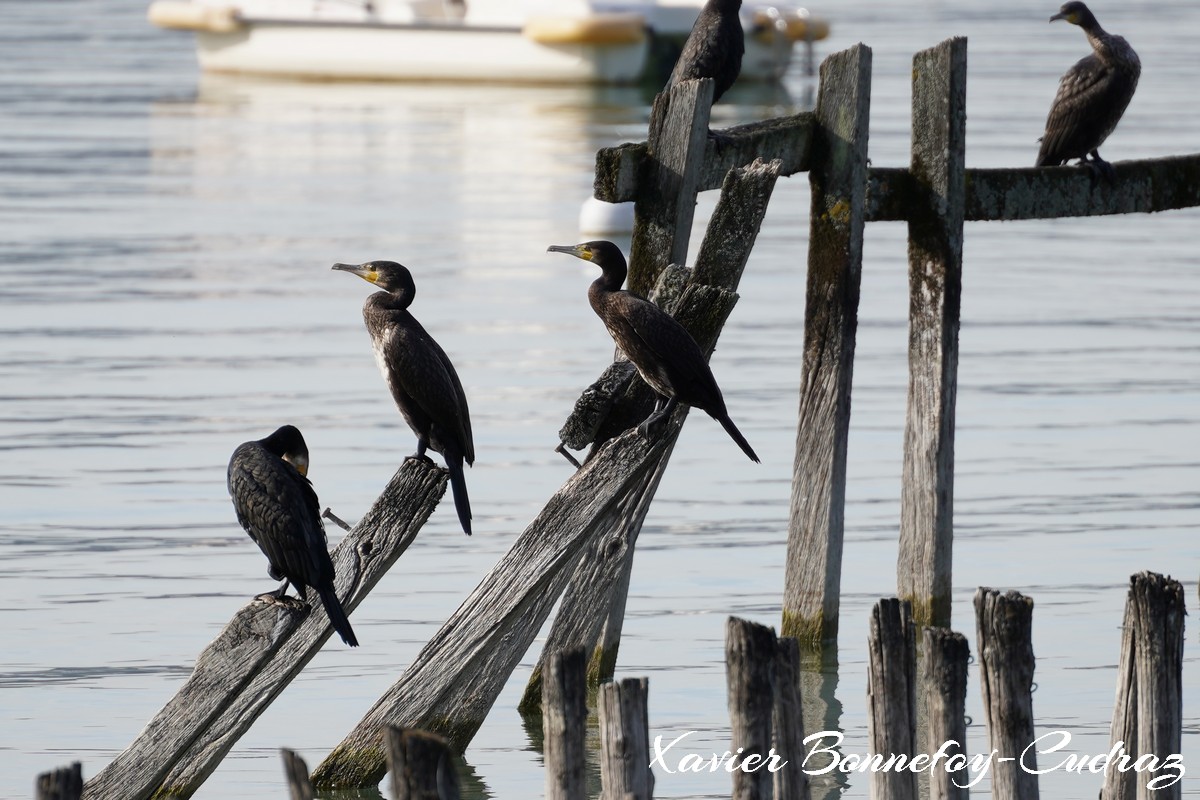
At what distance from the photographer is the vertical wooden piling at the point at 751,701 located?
4.16 metres

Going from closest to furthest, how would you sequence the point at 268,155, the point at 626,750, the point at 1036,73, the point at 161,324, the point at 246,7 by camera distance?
the point at 626,750, the point at 161,324, the point at 268,155, the point at 1036,73, the point at 246,7

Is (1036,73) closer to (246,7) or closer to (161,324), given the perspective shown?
(246,7)

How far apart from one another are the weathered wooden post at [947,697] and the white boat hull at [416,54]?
122 feet

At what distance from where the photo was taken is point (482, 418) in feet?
43.0

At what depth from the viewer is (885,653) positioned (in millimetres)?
4406

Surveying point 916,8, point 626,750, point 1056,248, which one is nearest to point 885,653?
point 626,750

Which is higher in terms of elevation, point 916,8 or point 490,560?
point 916,8

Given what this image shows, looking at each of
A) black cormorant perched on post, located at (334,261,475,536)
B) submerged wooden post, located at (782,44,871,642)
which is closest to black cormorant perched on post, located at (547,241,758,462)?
black cormorant perched on post, located at (334,261,475,536)

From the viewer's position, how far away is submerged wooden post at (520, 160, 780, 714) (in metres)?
6.30

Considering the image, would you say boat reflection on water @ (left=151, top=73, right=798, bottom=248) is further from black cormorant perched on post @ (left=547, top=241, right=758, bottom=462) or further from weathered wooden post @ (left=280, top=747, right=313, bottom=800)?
weathered wooden post @ (left=280, top=747, right=313, bottom=800)

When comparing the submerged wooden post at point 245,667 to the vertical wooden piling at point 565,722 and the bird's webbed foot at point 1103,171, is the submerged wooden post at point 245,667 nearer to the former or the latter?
the vertical wooden piling at point 565,722

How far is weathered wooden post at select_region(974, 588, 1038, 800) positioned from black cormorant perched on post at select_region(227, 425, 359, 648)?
1840 mm

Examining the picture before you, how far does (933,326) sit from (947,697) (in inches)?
128

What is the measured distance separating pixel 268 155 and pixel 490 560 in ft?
67.9
